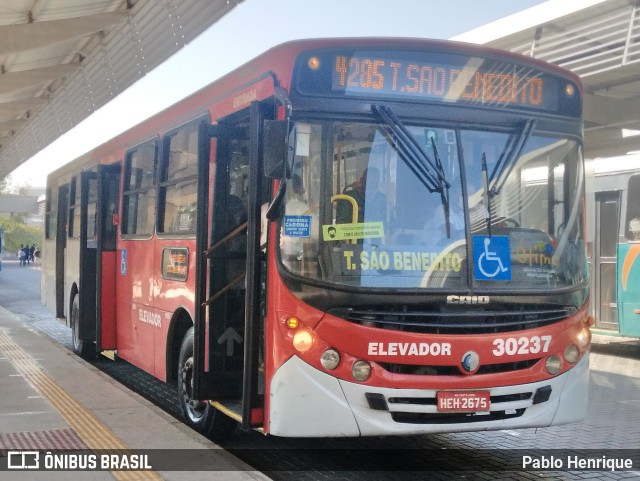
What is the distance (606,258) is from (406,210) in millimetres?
9281

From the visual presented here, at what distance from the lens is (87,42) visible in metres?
17.5

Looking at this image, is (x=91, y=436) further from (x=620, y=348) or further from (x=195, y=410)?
(x=620, y=348)

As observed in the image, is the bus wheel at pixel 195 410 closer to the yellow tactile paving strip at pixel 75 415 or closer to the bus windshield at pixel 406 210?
the yellow tactile paving strip at pixel 75 415

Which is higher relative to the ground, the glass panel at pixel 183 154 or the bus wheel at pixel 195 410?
the glass panel at pixel 183 154

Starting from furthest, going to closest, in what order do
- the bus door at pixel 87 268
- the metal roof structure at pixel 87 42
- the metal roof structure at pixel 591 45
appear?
the metal roof structure at pixel 591 45 < the metal roof structure at pixel 87 42 < the bus door at pixel 87 268

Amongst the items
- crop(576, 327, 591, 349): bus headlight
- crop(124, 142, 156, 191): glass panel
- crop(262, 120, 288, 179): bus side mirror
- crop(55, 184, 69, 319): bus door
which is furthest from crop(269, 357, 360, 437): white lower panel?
crop(55, 184, 69, 319): bus door

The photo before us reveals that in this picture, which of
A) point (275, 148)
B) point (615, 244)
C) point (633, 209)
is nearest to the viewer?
point (275, 148)

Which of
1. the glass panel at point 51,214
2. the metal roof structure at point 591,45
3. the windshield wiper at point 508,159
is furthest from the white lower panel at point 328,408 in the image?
the glass panel at point 51,214

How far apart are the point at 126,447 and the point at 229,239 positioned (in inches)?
69.6

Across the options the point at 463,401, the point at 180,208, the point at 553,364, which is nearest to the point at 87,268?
the point at 180,208

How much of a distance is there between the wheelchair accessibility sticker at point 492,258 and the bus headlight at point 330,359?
3.73 feet

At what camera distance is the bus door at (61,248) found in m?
14.0

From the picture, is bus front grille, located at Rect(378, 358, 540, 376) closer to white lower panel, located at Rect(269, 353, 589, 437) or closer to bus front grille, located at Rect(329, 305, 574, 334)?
white lower panel, located at Rect(269, 353, 589, 437)

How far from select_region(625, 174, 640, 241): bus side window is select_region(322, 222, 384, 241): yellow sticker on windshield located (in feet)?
29.4
